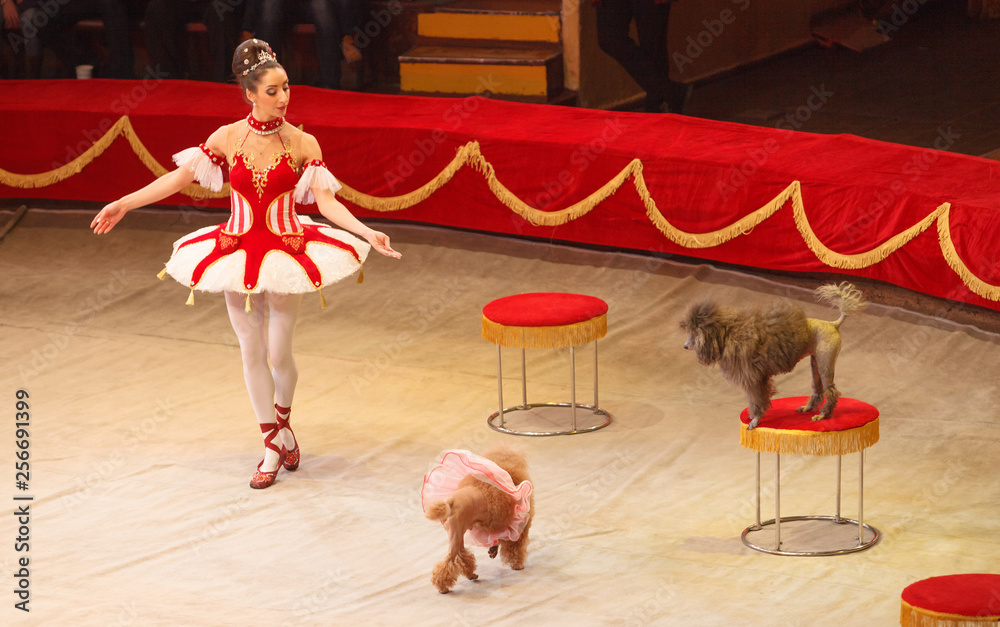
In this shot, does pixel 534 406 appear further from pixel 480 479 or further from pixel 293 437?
pixel 480 479

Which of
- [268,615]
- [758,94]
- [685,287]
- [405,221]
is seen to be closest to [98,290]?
[405,221]

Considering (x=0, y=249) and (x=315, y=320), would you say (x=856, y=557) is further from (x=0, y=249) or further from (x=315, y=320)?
(x=0, y=249)

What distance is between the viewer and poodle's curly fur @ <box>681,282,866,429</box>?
396cm

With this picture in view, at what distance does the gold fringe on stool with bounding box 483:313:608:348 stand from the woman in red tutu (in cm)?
71

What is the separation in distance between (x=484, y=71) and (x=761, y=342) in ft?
16.6

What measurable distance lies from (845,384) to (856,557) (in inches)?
61.8

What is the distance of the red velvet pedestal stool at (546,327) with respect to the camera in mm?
5152

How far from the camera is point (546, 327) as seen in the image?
5137 mm

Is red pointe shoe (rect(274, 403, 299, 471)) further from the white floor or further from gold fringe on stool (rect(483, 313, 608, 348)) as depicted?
gold fringe on stool (rect(483, 313, 608, 348))

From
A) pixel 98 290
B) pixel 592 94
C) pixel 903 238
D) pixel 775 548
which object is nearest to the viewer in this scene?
pixel 775 548

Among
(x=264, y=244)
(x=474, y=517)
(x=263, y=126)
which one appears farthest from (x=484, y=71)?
(x=474, y=517)

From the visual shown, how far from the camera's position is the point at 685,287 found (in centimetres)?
660

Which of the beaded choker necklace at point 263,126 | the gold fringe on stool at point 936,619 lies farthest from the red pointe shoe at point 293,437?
the gold fringe on stool at point 936,619

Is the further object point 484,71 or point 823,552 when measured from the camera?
point 484,71
